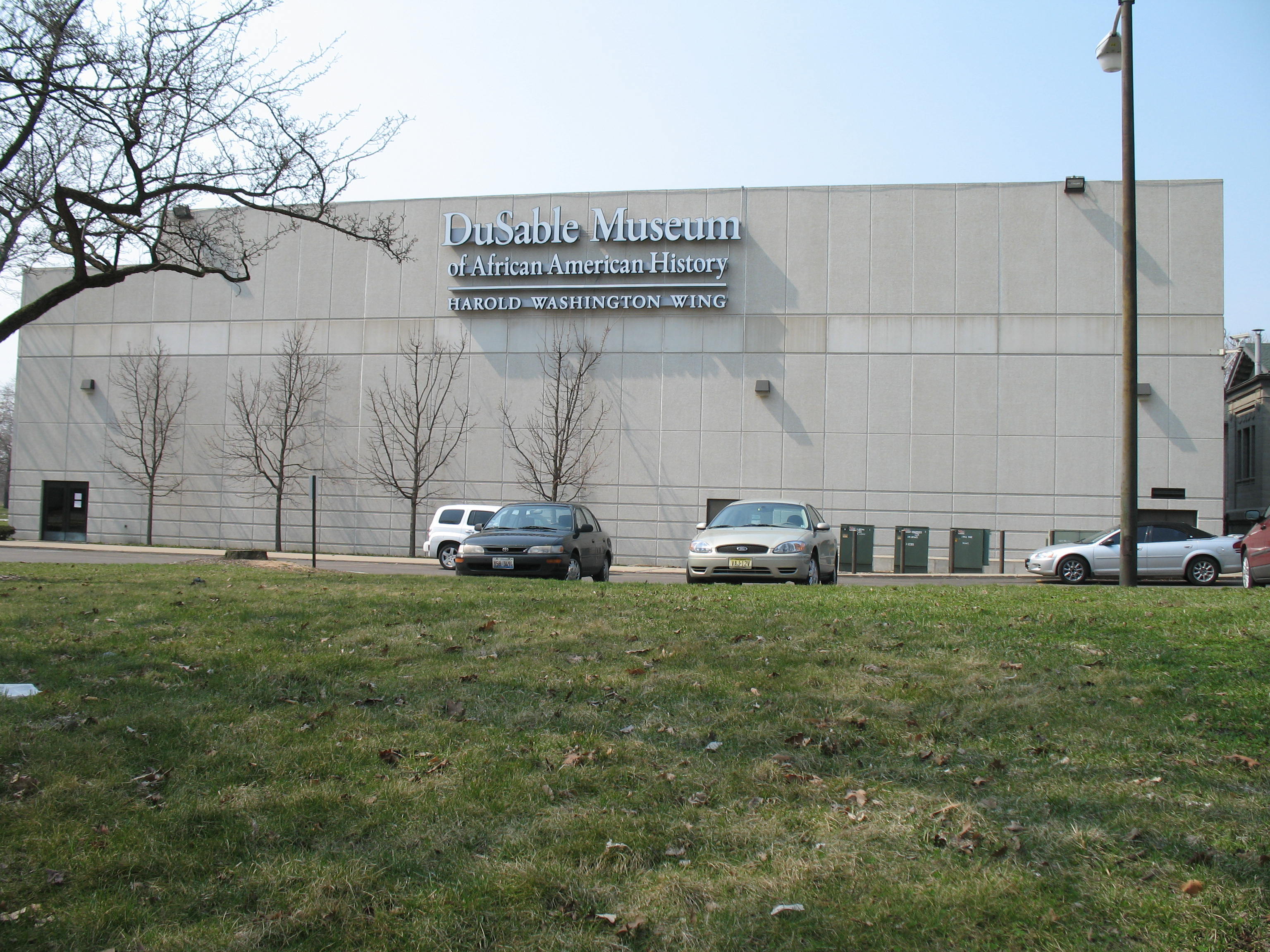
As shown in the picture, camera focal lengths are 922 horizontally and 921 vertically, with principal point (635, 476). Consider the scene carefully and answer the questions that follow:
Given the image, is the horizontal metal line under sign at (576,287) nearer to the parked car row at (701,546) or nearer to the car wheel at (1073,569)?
the car wheel at (1073,569)

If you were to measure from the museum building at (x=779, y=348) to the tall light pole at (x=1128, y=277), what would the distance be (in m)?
14.3

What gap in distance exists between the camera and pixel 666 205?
2927 cm

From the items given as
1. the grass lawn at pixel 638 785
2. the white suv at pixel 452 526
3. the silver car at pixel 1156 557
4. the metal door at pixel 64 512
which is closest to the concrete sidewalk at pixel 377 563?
the white suv at pixel 452 526

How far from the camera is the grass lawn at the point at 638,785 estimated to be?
10.2 ft

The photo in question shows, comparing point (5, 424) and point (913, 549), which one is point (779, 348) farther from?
point (5, 424)

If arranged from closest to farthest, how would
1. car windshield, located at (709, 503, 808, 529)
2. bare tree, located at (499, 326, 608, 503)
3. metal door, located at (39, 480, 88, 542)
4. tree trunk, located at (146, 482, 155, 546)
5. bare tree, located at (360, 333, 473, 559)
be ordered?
car windshield, located at (709, 503, 808, 529), bare tree, located at (499, 326, 608, 503), bare tree, located at (360, 333, 473, 559), tree trunk, located at (146, 482, 155, 546), metal door, located at (39, 480, 88, 542)

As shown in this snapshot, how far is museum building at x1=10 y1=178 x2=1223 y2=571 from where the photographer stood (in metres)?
27.1

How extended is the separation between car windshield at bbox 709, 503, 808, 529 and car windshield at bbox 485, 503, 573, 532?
245cm

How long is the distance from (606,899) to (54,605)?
304 inches

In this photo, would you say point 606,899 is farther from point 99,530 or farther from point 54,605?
point 99,530

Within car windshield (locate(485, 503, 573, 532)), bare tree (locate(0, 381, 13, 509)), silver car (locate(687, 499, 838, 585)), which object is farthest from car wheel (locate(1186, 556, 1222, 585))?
bare tree (locate(0, 381, 13, 509))

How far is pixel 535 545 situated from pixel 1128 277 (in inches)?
364

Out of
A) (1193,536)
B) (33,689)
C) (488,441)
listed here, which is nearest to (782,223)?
(488,441)

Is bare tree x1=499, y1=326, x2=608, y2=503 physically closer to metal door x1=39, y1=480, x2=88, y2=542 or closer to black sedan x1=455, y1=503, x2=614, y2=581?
black sedan x1=455, y1=503, x2=614, y2=581
